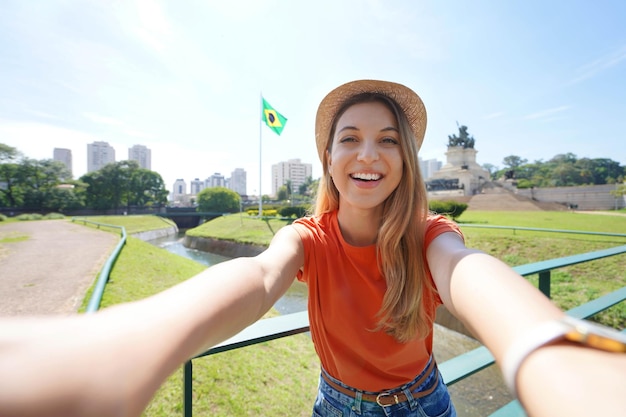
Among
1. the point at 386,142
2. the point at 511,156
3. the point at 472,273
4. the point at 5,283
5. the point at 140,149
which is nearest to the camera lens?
the point at 472,273

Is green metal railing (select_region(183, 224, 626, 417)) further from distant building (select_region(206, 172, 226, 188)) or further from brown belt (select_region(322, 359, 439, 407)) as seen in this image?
distant building (select_region(206, 172, 226, 188))

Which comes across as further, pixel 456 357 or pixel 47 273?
pixel 47 273

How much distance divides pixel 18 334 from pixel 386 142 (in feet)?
3.83

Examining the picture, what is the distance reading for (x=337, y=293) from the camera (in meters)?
1.05

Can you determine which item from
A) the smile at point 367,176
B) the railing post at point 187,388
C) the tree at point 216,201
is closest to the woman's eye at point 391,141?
the smile at point 367,176

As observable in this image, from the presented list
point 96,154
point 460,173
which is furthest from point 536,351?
point 96,154

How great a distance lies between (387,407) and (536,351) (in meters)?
0.73

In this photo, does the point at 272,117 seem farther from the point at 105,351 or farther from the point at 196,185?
the point at 196,185

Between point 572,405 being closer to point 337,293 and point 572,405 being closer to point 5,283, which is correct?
point 337,293

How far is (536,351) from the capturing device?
444mm

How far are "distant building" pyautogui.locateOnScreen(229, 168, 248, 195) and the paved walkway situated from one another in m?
102

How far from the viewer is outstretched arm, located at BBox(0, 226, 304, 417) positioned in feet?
1.05

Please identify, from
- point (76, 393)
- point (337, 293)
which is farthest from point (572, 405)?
point (337, 293)

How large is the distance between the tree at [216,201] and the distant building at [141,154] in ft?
188
